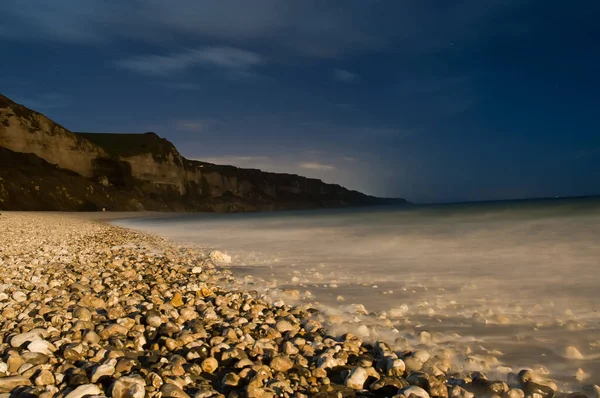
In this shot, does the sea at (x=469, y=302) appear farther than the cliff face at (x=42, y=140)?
No

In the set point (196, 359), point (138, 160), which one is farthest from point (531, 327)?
point (138, 160)

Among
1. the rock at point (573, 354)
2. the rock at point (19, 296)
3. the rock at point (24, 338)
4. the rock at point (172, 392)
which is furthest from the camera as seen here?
the rock at point (19, 296)

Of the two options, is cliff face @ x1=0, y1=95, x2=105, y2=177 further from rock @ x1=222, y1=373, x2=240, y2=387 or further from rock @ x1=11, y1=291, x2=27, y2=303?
rock @ x1=222, y1=373, x2=240, y2=387

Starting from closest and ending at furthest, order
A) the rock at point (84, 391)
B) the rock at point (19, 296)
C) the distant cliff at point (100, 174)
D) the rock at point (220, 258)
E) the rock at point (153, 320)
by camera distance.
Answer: the rock at point (84, 391) < the rock at point (153, 320) < the rock at point (19, 296) < the rock at point (220, 258) < the distant cliff at point (100, 174)

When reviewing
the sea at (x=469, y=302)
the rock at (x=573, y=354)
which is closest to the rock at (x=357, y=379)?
the sea at (x=469, y=302)

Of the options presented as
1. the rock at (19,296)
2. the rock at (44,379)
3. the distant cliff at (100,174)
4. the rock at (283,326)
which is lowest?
the rock at (19,296)

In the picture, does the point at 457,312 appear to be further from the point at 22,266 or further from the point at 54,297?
the point at 22,266

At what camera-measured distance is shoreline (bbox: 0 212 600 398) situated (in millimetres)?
2762

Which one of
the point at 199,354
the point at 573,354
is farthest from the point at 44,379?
the point at 573,354

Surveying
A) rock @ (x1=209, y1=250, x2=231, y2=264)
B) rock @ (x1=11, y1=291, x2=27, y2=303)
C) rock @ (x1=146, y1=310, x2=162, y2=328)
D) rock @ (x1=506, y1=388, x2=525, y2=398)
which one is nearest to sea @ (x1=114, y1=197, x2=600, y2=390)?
rock @ (x1=209, y1=250, x2=231, y2=264)

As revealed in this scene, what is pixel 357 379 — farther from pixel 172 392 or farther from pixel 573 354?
pixel 573 354

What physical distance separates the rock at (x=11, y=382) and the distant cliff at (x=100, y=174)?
199 feet

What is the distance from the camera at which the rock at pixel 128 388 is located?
250 centimetres

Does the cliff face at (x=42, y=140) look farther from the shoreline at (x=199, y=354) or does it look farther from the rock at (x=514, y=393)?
the rock at (x=514, y=393)
